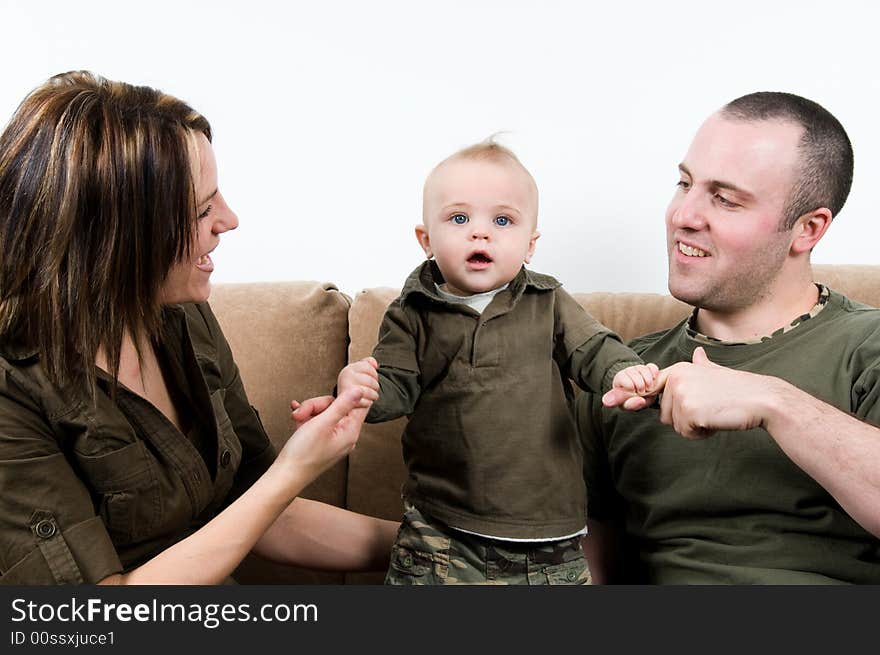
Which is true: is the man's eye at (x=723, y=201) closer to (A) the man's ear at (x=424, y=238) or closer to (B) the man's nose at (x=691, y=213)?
(B) the man's nose at (x=691, y=213)

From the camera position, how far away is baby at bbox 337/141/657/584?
4.82ft

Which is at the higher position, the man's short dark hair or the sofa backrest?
the man's short dark hair

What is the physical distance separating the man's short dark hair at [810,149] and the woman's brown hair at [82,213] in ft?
3.39

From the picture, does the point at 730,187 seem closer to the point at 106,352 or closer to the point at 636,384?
the point at 636,384

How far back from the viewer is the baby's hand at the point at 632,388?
1356mm

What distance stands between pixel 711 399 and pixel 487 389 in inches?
14.1

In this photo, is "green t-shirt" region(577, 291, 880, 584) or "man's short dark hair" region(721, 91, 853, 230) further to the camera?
"man's short dark hair" region(721, 91, 853, 230)

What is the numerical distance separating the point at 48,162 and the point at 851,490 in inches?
48.3

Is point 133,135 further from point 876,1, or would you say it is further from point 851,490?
point 876,1

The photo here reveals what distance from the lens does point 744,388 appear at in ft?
4.39

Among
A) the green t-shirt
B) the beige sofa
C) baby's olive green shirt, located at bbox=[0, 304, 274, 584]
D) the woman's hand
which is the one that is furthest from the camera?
the beige sofa

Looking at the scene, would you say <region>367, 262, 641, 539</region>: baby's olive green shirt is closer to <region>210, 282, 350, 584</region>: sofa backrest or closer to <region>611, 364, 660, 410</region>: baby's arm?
<region>611, 364, 660, 410</region>: baby's arm

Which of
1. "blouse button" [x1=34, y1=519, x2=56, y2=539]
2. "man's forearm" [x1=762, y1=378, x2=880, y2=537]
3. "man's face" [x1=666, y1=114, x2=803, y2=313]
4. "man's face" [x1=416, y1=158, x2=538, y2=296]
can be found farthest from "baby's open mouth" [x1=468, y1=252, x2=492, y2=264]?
"blouse button" [x1=34, y1=519, x2=56, y2=539]

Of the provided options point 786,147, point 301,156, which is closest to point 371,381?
point 786,147
